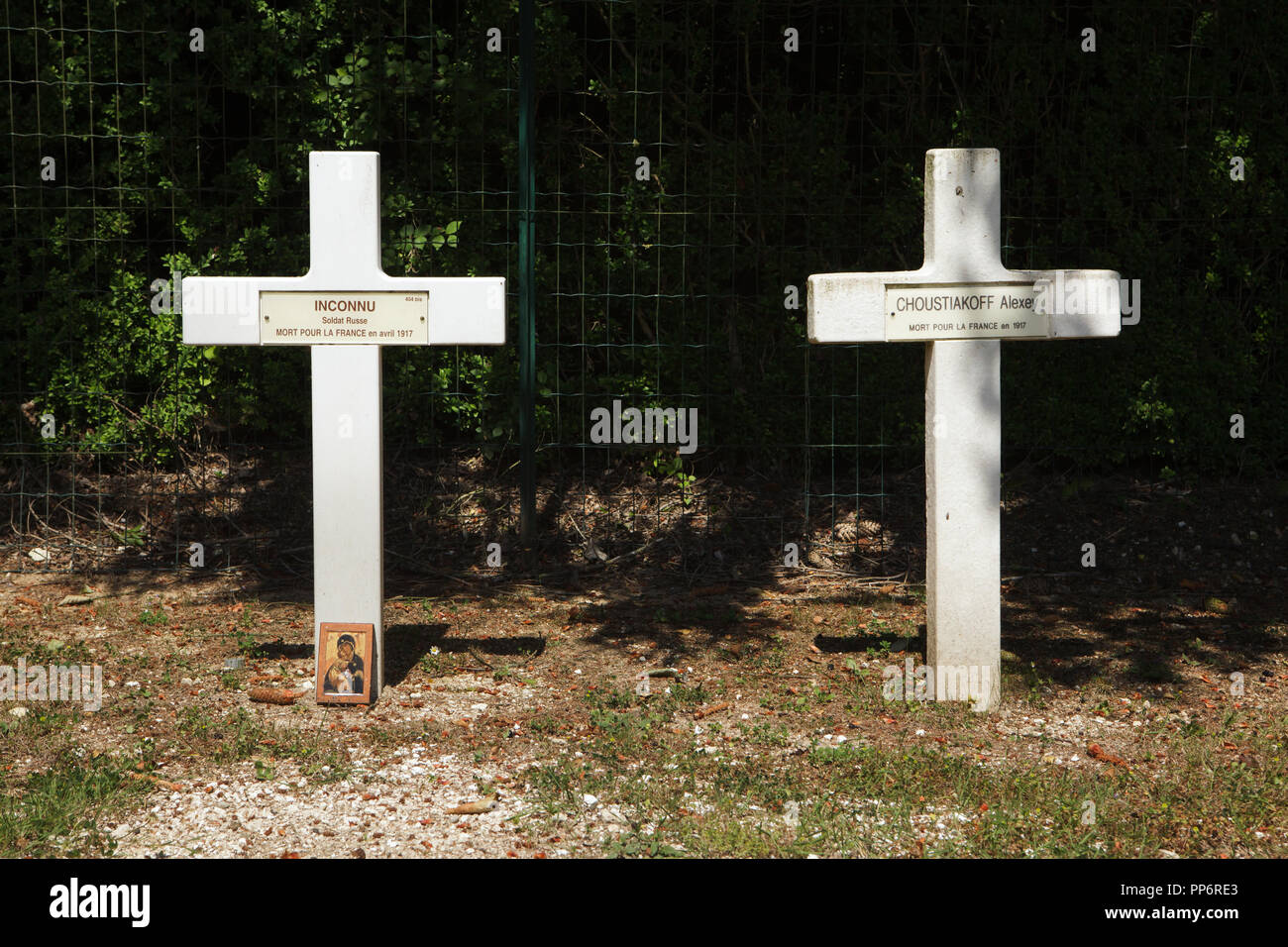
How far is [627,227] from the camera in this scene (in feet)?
25.1

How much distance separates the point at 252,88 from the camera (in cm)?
749

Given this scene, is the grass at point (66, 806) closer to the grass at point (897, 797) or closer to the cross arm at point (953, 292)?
the grass at point (897, 797)

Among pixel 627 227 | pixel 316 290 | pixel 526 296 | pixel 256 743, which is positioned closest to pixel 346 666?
pixel 256 743

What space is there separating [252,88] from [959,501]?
4.94 meters

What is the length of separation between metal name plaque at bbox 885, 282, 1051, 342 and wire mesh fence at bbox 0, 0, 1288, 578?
8.59 feet

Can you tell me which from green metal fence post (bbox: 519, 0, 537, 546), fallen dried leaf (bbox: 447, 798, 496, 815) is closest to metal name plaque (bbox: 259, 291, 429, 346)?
fallen dried leaf (bbox: 447, 798, 496, 815)

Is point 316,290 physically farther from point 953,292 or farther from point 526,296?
point 953,292

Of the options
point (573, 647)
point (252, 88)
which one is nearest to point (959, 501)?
point (573, 647)

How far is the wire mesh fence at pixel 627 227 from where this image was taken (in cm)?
752

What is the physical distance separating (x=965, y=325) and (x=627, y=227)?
3149mm

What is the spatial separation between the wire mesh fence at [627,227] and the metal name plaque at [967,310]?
262 centimetres

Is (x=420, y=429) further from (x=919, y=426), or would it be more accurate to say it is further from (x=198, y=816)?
(x=198, y=816)

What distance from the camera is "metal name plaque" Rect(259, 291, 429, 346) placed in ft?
16.6

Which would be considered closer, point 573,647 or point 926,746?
point 926,746
